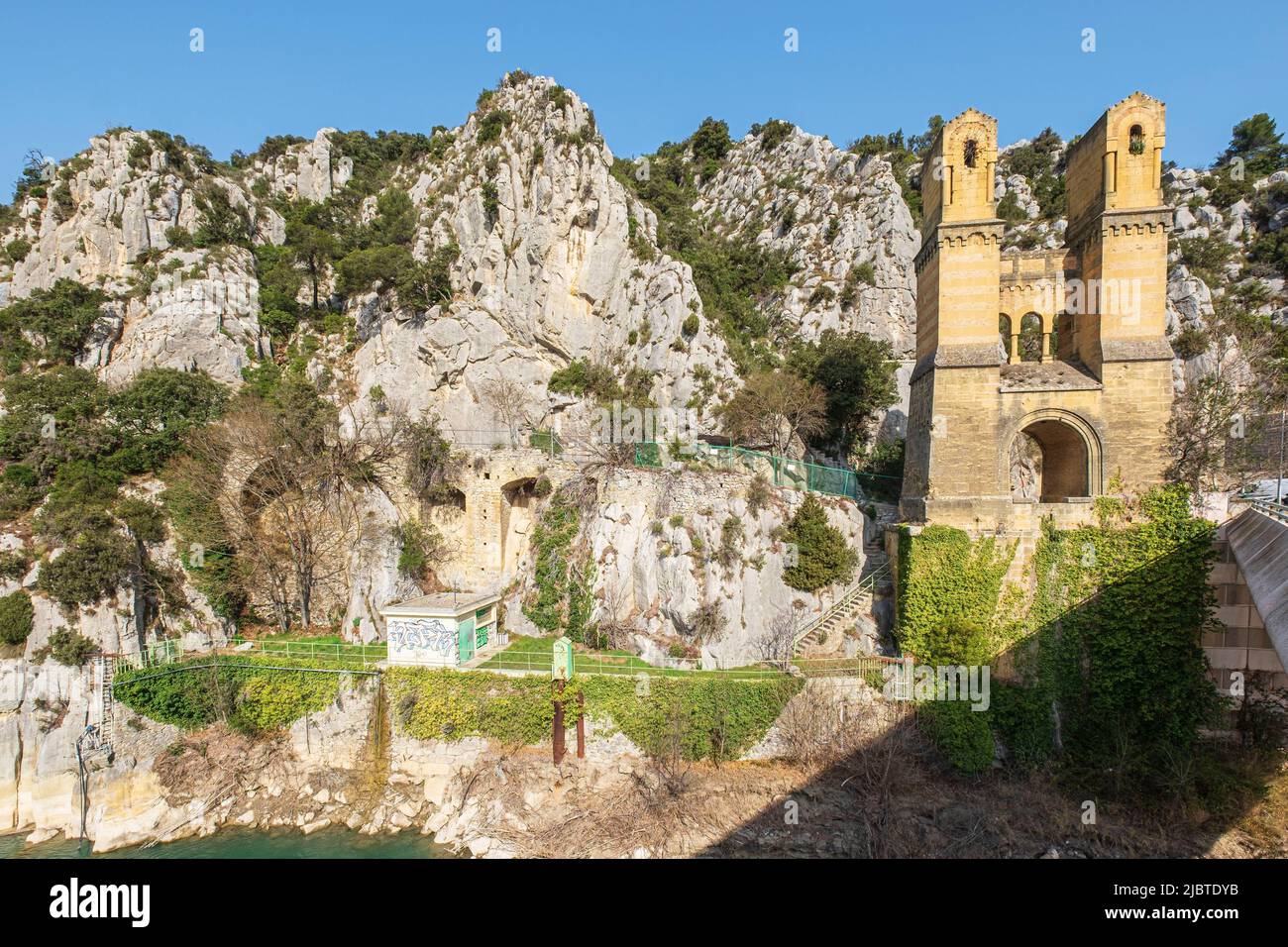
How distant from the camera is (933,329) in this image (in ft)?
55.7

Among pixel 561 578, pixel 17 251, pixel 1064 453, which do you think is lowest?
pixel 561 578

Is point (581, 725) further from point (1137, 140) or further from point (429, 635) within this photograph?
point (1137, 140)

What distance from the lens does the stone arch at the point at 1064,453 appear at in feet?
49.7

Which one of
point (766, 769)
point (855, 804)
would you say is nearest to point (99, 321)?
point (766, 769)

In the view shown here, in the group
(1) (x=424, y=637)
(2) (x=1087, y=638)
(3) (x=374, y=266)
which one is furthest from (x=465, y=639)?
(3) (x=374, y=266)

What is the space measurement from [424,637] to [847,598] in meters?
15.1

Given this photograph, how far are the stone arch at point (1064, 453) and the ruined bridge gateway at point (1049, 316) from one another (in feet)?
0.17

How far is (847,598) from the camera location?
18219 mm

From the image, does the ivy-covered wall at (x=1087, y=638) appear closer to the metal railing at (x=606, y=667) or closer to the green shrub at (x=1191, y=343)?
the metal railing at (x=606, y=667)

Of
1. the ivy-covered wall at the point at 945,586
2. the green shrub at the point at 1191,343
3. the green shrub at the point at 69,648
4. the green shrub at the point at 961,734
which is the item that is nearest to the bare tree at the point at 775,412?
the ivy-covered wall at the point at 945,586

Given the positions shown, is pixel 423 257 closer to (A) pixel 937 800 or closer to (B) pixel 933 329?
(B) pixel 933 329

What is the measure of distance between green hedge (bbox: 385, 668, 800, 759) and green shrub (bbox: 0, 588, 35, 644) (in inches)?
447

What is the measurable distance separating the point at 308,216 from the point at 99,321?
15.3 meters

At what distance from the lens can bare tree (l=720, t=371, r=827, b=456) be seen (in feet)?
85.5
